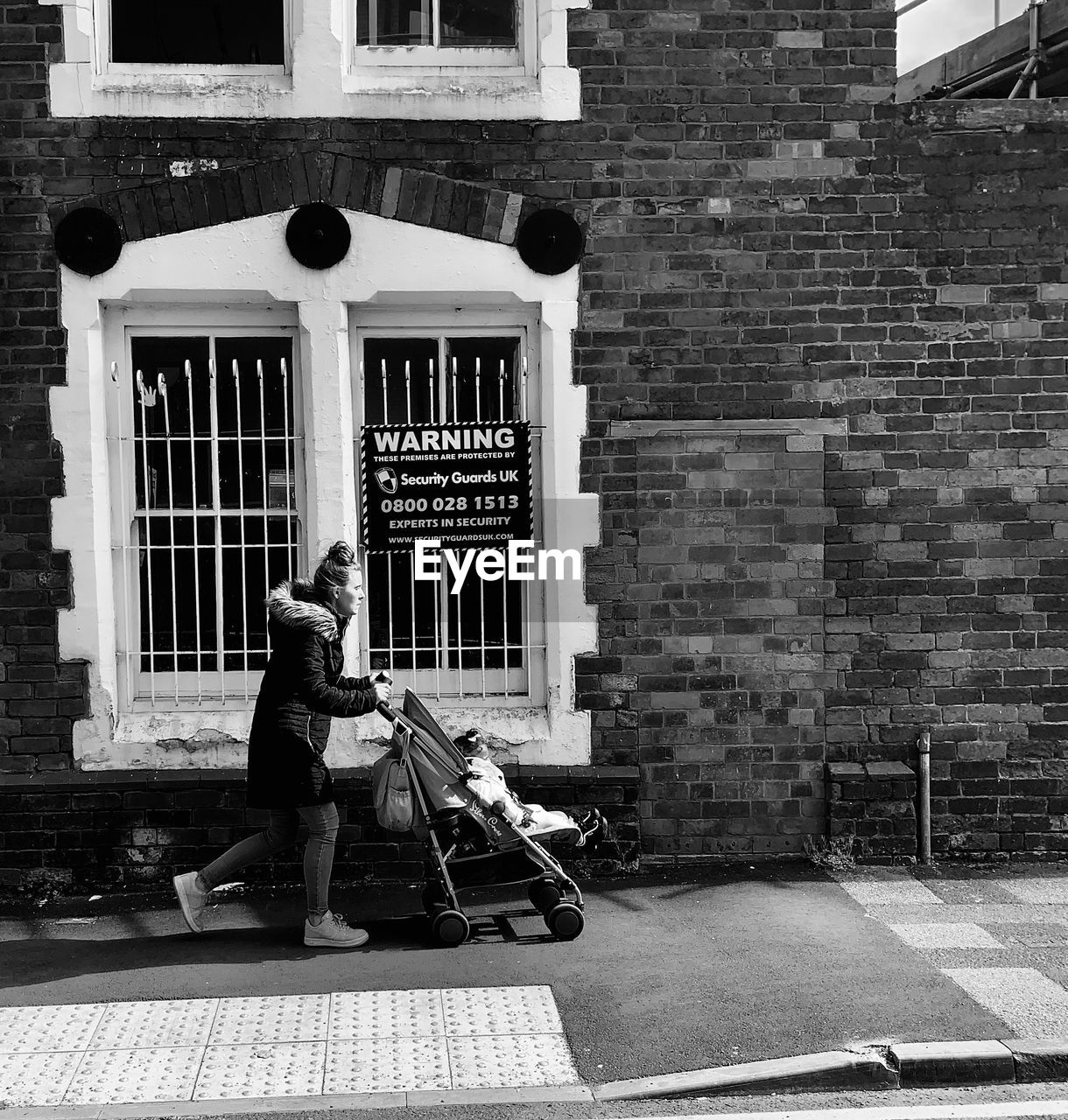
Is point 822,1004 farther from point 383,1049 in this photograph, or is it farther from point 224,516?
point 224,516

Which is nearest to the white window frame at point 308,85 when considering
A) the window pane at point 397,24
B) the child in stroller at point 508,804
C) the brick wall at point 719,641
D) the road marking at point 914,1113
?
the window pane at point 397,24

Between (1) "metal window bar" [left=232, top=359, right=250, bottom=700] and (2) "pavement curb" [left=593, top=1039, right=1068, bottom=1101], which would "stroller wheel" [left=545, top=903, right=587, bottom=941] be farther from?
(1) "metal window bar" [left=232, top=359, right=250, bottom=700]

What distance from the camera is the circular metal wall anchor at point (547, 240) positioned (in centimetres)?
647

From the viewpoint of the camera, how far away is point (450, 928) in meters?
5.43

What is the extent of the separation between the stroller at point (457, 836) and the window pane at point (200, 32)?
149 inches

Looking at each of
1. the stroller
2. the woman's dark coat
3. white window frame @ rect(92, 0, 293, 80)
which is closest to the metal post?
the stroller

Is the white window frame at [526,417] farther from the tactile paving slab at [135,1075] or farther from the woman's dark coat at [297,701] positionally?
the tactile paving slab at [135,1075]

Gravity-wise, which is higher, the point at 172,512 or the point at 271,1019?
the point at 172,512

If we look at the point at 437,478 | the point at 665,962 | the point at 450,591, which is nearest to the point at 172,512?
the point at 437,478

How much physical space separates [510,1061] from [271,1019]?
1.03m

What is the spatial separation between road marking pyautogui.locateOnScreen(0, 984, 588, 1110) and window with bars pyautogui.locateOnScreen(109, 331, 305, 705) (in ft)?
7.32

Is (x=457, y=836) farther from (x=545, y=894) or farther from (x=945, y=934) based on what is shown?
(x=945, y=934)

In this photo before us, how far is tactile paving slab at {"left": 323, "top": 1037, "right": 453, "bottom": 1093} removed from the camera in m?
4.20

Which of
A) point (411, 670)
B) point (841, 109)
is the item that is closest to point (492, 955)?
point (411, 670)
